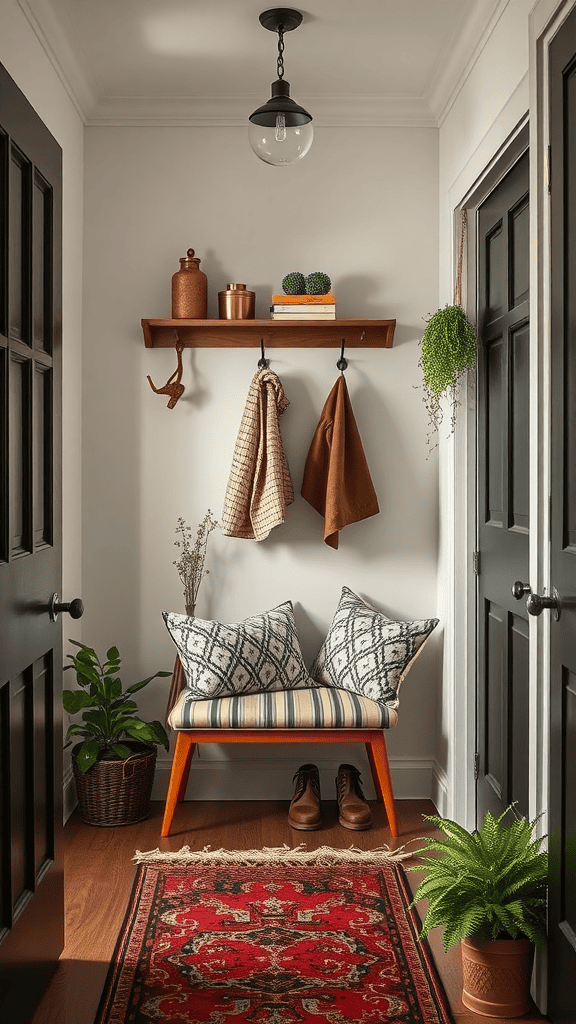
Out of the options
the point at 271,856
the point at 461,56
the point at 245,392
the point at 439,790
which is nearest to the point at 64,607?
the point at 271,856

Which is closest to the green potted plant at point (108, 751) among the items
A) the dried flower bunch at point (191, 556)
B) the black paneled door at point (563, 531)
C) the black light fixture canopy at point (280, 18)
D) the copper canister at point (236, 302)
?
the dried flower bunch at point (191, 556)

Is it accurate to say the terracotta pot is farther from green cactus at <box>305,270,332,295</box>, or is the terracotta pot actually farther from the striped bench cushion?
green cactus at <box>305,270,332,295</box>

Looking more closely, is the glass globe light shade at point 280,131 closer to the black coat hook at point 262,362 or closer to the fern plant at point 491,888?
the black coat hook at point 262,362

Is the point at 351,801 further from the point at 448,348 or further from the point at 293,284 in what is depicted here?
the point at 293,284

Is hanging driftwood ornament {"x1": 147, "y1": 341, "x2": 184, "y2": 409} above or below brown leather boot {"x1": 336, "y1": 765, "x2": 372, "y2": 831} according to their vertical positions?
above

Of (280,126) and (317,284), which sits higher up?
(280,126)

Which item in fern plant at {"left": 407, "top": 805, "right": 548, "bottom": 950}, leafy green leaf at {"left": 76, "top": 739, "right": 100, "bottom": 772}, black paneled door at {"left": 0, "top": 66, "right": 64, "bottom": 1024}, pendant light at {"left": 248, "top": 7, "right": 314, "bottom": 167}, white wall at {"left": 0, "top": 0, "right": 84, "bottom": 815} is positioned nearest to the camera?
black paneled door at {"left": 0, "top": 66, "right": 64, "bottom": 1024}

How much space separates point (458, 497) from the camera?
323 centimetres

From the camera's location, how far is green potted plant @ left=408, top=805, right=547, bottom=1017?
196 centimetres

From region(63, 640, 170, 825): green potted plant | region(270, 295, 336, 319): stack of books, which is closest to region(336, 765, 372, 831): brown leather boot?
region(63, 640, 170, 825): green potted plant

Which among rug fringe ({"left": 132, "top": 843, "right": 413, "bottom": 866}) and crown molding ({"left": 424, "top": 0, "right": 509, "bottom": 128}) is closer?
crown molding ({"left": 424, "top": 0, "right": 509, "bottom": 128})

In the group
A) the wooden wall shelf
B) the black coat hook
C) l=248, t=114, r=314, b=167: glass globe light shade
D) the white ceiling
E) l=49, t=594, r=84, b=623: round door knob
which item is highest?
the white ceiling

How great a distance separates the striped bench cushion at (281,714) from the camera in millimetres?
3053

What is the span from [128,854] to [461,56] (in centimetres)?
279
